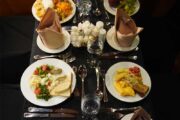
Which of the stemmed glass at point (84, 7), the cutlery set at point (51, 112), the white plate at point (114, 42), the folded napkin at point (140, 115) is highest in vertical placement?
the stemmed glass at point (84, 7)

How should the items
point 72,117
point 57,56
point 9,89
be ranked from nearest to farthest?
point 72,117 < point 57,56 < point 9,89

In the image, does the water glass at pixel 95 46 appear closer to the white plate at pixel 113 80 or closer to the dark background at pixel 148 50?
the white plate at pixel 113 80

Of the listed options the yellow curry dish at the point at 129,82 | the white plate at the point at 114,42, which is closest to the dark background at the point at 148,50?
the white plate at the point at 114,42

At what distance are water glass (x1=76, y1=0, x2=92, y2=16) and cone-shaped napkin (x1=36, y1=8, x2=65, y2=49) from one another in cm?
27

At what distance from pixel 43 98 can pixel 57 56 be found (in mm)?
304

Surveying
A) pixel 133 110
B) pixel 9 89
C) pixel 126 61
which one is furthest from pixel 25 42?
pixel 133 110

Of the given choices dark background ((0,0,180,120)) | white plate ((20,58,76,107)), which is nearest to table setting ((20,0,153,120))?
white plate ((20,58,76,107))

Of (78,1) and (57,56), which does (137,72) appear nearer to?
(57,56)

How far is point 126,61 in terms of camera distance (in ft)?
5.45

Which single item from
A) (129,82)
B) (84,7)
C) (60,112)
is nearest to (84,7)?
(84,7)

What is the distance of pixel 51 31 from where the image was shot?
5.25 feet

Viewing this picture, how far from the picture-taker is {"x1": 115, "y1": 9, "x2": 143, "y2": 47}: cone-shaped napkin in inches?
65.2

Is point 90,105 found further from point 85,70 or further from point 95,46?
point 95,46

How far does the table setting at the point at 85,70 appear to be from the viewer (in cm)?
148
